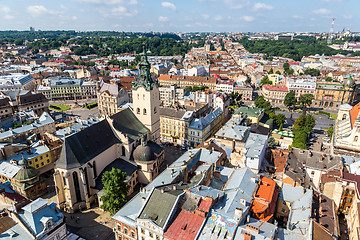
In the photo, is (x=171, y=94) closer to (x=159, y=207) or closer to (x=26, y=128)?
(x=26, y=128)

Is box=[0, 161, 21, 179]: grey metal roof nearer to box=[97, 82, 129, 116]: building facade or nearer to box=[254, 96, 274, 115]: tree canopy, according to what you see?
box=[97, 82, 129, 116]: building facade

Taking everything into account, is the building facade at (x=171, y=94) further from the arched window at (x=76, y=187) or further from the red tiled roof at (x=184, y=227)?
the red tiled roof at (x=184, y=227)

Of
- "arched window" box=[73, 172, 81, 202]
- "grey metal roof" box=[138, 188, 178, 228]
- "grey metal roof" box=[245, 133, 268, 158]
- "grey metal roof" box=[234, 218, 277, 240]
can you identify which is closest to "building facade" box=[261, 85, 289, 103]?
"grey metal roof" box=[245, 133, 268, 158]

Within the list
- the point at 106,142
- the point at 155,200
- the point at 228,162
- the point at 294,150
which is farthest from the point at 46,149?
the point at 294,150

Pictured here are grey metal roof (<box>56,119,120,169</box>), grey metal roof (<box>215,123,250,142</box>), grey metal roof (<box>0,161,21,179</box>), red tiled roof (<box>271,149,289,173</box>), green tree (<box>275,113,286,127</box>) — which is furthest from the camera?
green tree (<box>275,113,286,127</box>)

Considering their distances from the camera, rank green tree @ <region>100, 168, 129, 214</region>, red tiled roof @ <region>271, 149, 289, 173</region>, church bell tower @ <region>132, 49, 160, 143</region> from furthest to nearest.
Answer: church bell tower @ <region>132, 49, 160, 143</region>, red tiled roof @ <region>271, 149, 289, 173</region>, green tree @ <region>100, 168, 129, 214</region>

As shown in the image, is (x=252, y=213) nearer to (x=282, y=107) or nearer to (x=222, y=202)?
(x=222, y=202)

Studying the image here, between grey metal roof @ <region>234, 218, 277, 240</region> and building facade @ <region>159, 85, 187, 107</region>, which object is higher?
building facade @ <region>159, 85, 187, 107</region>
